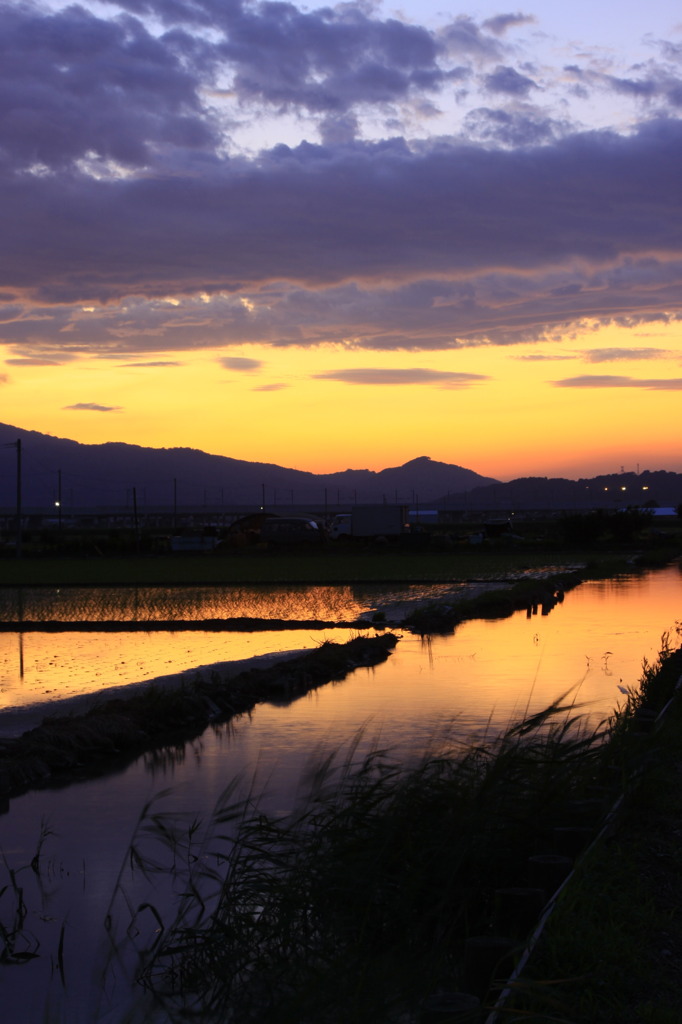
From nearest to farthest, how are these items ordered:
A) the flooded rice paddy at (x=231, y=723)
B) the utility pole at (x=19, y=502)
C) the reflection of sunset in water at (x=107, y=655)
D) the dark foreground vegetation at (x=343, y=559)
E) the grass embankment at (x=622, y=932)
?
the grass embankment at (x=622, y=932), the flooded rice paddy at (x=231, y=723), the reflection of sunset in water at (x=107, y=655), the dark foreground vegetation at (x=343, y=559), the utility pole at (x=19, y=502)

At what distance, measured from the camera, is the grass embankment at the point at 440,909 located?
3.93 m

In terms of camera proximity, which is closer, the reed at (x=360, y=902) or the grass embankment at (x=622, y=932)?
the grass embankment at (x=622, y=932)

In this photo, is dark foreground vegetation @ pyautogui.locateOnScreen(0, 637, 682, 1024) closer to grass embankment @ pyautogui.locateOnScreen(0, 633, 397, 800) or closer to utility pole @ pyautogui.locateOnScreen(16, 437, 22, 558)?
grass embankment @ pyautogui.locateOnScreen(0, 633, 397, 800)

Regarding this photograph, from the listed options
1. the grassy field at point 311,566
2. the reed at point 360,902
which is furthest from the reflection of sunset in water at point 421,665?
the grassy field at point 311,566

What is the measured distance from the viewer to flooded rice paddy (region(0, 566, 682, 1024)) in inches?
211

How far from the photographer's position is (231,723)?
10.8m

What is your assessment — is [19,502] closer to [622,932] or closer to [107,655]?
[107,655]

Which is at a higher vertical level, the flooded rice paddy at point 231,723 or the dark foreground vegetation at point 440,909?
the dark foreground vegetation at point 440,909

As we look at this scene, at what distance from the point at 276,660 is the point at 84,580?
808 inches

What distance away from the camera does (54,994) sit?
4797mm

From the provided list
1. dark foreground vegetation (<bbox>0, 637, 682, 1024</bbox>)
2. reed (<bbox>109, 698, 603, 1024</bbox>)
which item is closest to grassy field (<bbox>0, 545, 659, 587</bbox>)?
dark foreground vegetation (<bbox>0, 637, 682, 1024</bbox>)

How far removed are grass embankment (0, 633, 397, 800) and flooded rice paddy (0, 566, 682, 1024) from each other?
1.12 ft

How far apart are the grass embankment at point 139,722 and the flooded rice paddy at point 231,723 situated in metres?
0.34

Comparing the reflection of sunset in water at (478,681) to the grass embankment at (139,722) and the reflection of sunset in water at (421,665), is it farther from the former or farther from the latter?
the grass embankment at (139,722)
